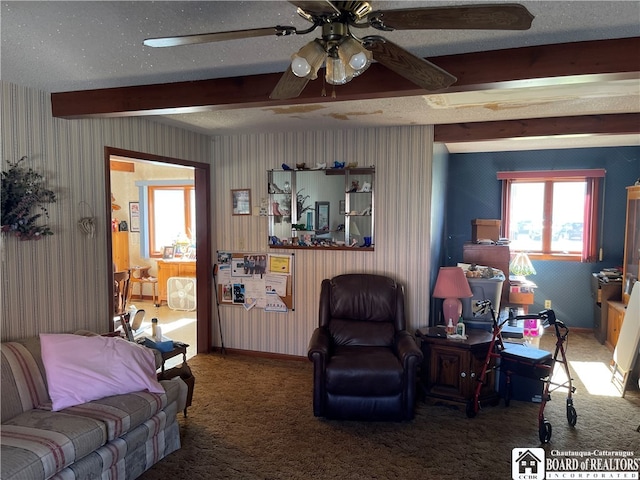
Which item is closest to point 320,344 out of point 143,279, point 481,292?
point 481,292

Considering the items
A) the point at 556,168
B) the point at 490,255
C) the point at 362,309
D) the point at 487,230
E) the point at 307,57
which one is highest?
the point at 556,168

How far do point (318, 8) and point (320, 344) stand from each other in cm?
250

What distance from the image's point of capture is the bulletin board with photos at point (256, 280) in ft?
14.9

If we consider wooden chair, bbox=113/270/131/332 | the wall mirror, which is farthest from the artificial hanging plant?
wooden chair, bbox=113/270/131/332

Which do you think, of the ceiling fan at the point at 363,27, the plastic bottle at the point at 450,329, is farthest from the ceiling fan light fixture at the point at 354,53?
the plastic bottle at the point at 450,329

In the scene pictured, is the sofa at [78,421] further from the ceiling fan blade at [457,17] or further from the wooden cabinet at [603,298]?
the wooden cabinet at [603,298]

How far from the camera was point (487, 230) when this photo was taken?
535 centimetres

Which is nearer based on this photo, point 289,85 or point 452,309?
point 289,85

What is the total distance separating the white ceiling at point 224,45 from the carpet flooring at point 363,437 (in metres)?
2.27

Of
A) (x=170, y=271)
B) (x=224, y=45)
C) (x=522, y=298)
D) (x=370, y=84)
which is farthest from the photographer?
(x=170, y=271)

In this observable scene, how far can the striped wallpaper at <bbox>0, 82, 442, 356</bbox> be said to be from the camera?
283 cm

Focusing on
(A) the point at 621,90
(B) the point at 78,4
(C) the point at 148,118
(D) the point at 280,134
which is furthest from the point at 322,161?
(B) the point at 78,4

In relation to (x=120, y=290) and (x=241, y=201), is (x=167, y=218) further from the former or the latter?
(x=241, y=201)

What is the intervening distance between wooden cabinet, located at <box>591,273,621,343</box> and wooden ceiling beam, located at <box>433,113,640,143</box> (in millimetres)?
2122
